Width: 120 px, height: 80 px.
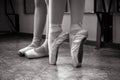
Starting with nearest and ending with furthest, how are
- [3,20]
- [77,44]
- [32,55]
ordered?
1. [77,44]
2. [32,55]
3. [3,20]

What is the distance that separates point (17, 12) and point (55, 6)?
205 cm

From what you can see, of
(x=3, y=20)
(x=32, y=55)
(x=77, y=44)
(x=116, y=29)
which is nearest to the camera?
(x=77, y=44)

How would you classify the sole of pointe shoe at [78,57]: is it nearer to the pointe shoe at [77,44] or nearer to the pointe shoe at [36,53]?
Result: the pointe shoe at [77,44]

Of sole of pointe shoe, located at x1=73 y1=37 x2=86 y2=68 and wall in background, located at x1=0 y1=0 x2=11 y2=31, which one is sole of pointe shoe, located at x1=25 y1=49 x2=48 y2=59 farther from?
wall in background, located at x1=0 y1=0 x2=11 y2=31

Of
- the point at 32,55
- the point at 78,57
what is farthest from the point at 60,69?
the point at 32,55

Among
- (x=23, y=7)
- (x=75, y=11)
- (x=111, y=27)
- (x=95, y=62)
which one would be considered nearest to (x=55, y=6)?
(x=75, y=11)

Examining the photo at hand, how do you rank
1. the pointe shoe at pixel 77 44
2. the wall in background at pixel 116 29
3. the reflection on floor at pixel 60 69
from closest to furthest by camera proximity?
the reflection on floor at pixel 60 69 < the pointe shoe at pixel 77 44 < the wall in background at pixel 116 29

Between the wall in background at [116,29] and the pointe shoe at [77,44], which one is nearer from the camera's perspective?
the pointe shoe at [77,44]

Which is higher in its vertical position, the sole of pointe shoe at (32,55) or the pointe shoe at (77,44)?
the pointe shoe at (77,44)

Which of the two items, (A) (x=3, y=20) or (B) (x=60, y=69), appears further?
(A) (x=3, y=20)

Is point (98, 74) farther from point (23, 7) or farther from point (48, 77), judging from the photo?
point (23, 7)

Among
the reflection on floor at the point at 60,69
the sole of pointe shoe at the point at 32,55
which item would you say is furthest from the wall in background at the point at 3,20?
the sole of pointe shoe at the point at 32,55

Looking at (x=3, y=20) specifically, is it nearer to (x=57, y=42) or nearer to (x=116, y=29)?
(x=116, y=29)

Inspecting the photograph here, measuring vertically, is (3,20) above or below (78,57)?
above
